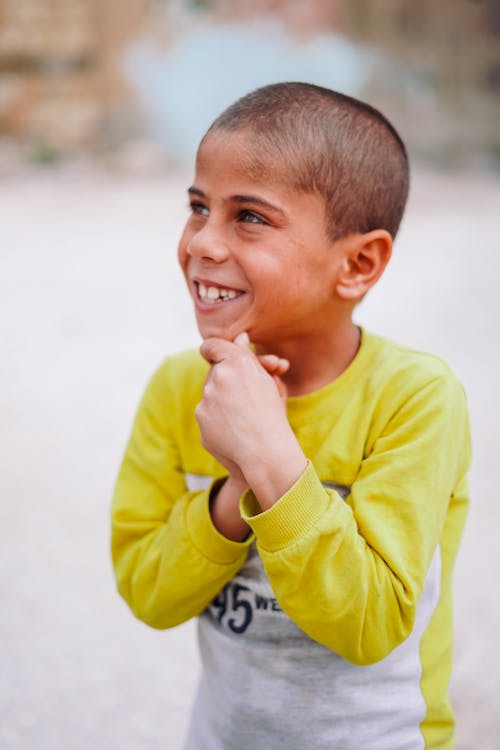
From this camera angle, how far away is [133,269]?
6070 mm

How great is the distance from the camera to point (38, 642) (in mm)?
2559

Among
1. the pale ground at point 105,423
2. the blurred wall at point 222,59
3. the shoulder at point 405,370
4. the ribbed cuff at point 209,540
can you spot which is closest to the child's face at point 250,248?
the shoulder at point 405,370

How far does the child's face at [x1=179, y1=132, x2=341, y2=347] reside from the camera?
120cm

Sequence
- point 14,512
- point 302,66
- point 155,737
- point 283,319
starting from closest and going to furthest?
point 283,319 < point 155,737 < point 14,512 < point 302,66

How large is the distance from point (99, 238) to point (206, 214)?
5.69m

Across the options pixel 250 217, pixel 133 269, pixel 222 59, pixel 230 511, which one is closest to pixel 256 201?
pixel 250 217

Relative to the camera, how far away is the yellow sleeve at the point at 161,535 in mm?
1228

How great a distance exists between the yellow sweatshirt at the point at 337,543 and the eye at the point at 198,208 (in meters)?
0.25

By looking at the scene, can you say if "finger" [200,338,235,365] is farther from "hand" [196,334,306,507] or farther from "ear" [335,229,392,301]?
"ear" [335,229,392,301]

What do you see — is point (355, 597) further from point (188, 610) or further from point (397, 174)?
Answer: point (397, 174)

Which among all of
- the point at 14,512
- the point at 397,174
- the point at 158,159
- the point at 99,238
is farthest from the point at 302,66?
the point at 397,174

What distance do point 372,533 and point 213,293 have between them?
39 centimetres

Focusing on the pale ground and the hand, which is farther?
the pale ground

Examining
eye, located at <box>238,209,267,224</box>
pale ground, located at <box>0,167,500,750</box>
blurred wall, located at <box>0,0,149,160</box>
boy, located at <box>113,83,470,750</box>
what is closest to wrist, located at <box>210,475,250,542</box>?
boy, located at <box>113,83,470,750</box>
